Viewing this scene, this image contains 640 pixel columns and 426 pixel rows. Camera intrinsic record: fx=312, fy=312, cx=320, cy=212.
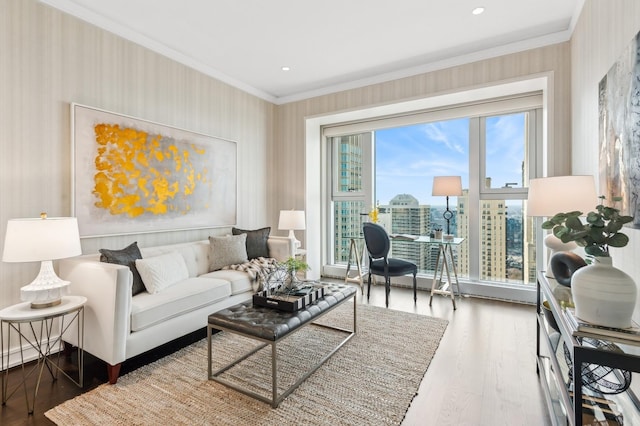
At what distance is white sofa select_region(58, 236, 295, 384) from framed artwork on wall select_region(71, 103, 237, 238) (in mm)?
385

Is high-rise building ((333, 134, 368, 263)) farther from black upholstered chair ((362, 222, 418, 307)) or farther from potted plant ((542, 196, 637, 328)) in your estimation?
potted plant ((542, 196, 637, 328))

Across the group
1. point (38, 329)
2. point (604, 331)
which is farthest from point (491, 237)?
point (38, 329)

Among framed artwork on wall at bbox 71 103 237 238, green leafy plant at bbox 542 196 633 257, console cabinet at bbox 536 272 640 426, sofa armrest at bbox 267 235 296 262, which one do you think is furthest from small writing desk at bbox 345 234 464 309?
green leafy plant at bbox 542 196 633 257

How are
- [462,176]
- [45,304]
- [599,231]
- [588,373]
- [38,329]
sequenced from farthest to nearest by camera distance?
1. [462,176]
2. [38,329]
3. [45,304]
4. [588,373]
5. [599,231]

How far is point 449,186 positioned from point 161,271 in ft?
10.6

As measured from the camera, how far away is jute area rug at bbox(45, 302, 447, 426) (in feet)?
5.69

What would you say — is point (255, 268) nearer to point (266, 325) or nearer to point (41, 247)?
point (266, 325)

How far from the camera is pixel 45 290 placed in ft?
6.55

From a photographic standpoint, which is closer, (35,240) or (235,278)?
(35,240)

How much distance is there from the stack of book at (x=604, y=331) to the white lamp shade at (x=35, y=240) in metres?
2.80

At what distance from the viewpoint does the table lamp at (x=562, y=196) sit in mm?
1854

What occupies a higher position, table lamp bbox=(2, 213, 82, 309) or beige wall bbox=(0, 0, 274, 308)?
beige wall bbox=(0, 0, 274, 308)

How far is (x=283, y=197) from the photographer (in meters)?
4.86

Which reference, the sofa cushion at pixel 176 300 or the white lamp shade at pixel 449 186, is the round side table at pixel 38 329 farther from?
the white lamp shade at pixel 449 186
